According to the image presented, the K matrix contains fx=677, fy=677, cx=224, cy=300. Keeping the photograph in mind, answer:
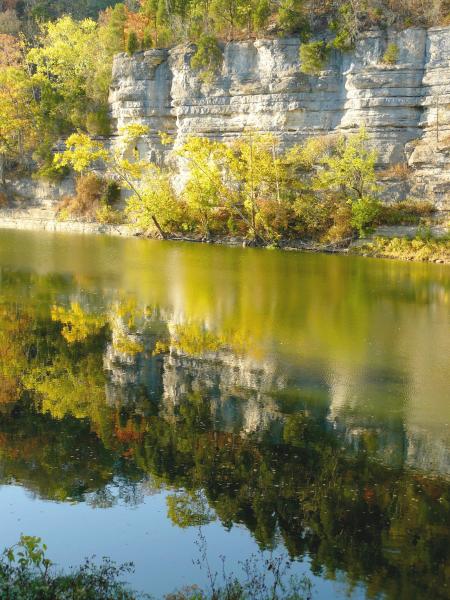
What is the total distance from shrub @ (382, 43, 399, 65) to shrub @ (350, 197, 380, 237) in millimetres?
9406

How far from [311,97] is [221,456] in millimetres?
36897

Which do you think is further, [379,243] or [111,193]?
[111,193]

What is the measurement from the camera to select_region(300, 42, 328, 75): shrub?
4212cm

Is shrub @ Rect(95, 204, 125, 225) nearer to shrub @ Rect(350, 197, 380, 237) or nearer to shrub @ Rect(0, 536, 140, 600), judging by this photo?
shrub @ Rect(350, 197, 380, 237)

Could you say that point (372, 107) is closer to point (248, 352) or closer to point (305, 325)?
point (305, 325)

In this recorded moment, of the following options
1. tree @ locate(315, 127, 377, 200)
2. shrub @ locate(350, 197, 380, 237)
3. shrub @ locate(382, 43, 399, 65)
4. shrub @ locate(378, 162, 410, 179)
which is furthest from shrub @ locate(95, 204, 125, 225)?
shrub @ locate(382, 43, 399, 65)

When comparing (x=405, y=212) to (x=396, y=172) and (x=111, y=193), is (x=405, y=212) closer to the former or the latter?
(x=396, y=172)

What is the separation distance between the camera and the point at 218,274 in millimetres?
27141

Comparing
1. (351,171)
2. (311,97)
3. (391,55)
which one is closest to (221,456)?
(351,171)

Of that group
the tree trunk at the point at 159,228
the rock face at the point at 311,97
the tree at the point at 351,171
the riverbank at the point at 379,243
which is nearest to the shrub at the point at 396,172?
the rock face at the point at 311,97

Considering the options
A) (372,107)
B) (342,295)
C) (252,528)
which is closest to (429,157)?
(372,107)

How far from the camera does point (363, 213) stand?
36688 mm

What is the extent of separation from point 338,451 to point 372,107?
34308 mm

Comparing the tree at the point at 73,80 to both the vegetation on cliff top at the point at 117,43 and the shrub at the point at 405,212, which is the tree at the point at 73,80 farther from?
the shrub at the point at 405,212
